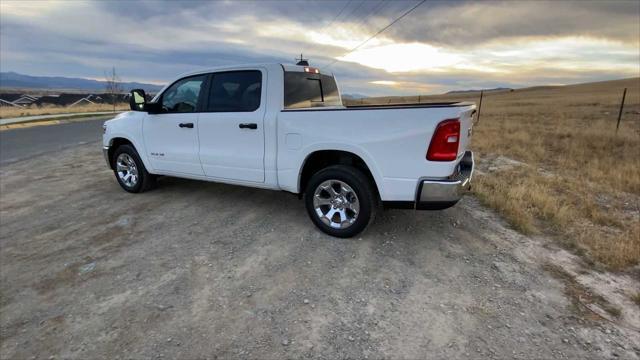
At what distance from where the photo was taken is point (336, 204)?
159 inches

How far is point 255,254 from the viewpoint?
12.3ft

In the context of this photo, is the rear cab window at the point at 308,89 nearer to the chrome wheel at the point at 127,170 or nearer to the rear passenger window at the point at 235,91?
the rear passenger window at the point at 235,91

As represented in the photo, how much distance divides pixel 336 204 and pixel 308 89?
1643mm

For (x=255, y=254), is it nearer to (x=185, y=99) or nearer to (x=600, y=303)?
(x=185, y=99)

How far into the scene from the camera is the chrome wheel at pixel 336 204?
12.8 ft

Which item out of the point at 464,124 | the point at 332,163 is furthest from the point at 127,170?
the point at 464,124

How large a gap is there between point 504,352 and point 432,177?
157cm

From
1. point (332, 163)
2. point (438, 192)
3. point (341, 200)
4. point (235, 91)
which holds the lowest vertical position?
point (341, 200)

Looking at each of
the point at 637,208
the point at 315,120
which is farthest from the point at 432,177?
the point at 637,208

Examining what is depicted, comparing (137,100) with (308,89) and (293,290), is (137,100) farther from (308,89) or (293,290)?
(293,290)

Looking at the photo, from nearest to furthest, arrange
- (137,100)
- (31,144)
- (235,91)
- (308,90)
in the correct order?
1. (235,91)
2. (308,90)
3. (137,100)
4. (31,144)

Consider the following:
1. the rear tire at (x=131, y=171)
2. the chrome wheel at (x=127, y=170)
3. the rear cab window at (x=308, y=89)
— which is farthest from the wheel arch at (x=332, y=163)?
the chrome wheel at (x=127, y=170)

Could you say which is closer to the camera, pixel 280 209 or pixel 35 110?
pixel 280 209

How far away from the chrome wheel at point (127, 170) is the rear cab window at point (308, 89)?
3.07 m
